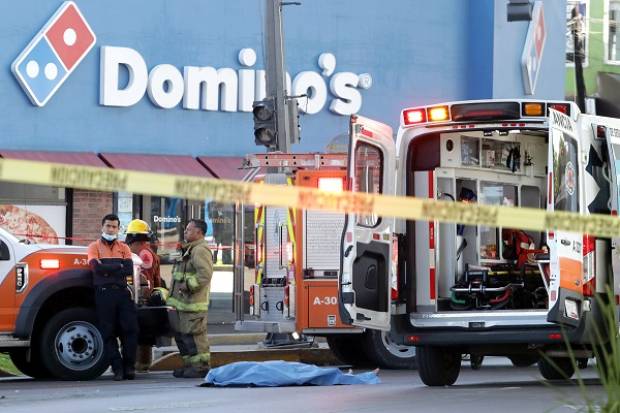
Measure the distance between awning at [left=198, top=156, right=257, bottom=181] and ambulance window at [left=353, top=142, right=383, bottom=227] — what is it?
13.0m

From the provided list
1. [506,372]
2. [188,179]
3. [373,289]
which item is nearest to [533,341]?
[373,289]

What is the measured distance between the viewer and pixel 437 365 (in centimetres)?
1337

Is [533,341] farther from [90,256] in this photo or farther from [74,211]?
[74,211]

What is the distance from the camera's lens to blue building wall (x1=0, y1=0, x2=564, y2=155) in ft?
82.1

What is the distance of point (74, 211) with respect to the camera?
83.6ft

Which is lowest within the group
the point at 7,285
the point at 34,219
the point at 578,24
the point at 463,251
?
the point at 7,285

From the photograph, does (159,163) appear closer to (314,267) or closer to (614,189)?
(314,267)

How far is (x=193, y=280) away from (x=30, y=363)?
1973 mm

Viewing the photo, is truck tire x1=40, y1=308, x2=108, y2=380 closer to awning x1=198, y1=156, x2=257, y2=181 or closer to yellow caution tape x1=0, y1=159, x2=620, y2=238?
yellow caution tape x1=0, y1=159, x2=620, y2=238

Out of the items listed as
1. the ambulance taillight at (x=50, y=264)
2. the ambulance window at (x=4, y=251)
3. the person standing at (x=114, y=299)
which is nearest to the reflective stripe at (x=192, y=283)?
the person standing at (x=114, y=299)

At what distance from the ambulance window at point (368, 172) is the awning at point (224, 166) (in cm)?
1298

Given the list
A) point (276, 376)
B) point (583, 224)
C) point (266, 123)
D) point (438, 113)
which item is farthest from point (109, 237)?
point (583, 224)

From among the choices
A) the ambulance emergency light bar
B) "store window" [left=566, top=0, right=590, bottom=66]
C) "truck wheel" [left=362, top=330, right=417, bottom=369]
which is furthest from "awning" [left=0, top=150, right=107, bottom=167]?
"store window" [left=566, top=0, right=590, bottom=66]

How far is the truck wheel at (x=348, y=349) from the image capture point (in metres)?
17.5
